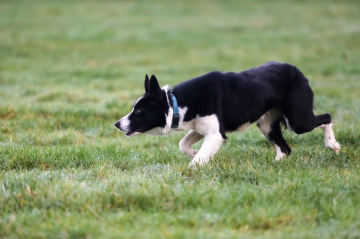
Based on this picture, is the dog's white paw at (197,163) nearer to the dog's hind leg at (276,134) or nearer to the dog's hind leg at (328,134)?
the dog's hind leg at (276,134)

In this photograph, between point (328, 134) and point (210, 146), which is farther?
point (328, 134)

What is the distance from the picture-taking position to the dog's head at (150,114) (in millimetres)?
5402

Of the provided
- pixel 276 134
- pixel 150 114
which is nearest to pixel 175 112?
pixel 150 114

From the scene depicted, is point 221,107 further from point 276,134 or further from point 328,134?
point 328,134

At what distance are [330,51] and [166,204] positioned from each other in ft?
54.0

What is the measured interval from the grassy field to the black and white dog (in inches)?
15.6

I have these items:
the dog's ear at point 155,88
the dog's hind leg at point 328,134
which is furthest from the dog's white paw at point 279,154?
the dog's ear at point 155,88

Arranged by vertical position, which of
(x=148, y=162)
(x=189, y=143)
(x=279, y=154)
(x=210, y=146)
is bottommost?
(x=279, y=154)

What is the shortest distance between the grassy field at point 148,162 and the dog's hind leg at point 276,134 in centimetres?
16

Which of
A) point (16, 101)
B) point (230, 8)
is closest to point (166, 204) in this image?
point (16, 101)

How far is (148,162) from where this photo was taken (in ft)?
18.6

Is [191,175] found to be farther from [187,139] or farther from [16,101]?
[16,101]

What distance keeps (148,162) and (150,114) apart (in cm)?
65

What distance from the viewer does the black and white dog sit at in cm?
545
